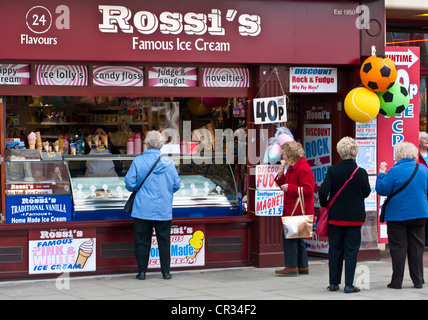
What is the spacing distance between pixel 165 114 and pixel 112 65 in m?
1.10

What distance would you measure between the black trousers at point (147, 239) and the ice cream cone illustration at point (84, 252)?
0.64 meters

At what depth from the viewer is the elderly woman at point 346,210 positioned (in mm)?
7887

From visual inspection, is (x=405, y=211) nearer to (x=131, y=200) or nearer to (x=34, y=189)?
(x=131, y=200)

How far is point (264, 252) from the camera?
9797 millimetres

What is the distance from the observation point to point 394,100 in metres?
9.98

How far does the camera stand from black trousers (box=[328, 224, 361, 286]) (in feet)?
26.0

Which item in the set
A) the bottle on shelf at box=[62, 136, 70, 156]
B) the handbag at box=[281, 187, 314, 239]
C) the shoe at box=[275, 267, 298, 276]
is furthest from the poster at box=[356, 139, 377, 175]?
the bottle on shelf at box=[62, 136, 70, 156]

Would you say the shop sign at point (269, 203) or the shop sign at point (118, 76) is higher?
the shop sign at point (118, 76)

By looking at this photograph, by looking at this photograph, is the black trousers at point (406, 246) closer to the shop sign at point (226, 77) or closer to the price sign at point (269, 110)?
the price sign at point (269, 110)

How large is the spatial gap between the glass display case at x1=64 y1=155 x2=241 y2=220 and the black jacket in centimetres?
227

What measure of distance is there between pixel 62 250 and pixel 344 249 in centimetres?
346

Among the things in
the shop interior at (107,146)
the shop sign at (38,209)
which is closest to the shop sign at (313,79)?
the shop interior at (107,146)

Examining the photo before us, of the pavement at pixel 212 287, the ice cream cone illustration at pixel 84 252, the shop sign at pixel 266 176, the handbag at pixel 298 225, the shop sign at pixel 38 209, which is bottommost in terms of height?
the pavement at pixel 212 287
